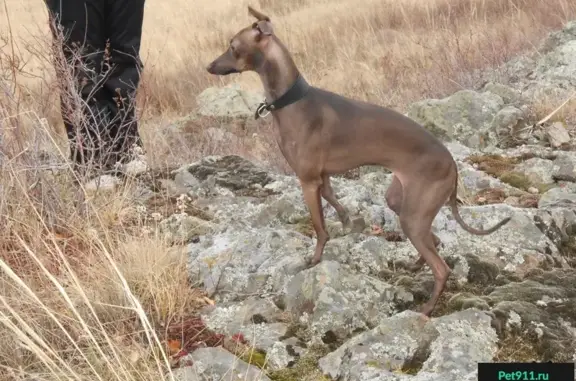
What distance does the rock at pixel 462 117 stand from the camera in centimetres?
484

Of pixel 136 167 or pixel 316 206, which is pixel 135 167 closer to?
pixel 136 167

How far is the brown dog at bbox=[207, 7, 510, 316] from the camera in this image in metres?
2.73

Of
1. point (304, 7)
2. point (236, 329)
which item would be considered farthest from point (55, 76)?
point (304, 7)

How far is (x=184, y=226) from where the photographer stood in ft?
11.6

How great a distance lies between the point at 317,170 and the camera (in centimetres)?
291

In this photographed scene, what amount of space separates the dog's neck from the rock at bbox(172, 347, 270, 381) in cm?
115

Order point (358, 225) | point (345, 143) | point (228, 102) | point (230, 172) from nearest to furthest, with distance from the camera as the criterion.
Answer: point (345, 143) → point (358, 225) → point (230, 172) → point (228, 102)

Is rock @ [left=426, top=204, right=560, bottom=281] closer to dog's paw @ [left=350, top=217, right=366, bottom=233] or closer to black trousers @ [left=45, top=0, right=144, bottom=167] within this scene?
dog's paw @ [left=350, top=217, right=366, bottom=233]

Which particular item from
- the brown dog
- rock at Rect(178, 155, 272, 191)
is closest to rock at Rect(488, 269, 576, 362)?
the brown dog

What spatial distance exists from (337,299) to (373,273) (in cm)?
38

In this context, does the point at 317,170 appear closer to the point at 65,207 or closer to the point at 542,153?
the point at 65,207

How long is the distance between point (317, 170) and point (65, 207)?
133cm

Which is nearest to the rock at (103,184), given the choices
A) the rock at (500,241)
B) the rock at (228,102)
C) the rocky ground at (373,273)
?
the rocky ground at (373,273)

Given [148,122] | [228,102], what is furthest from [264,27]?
[228,102]
